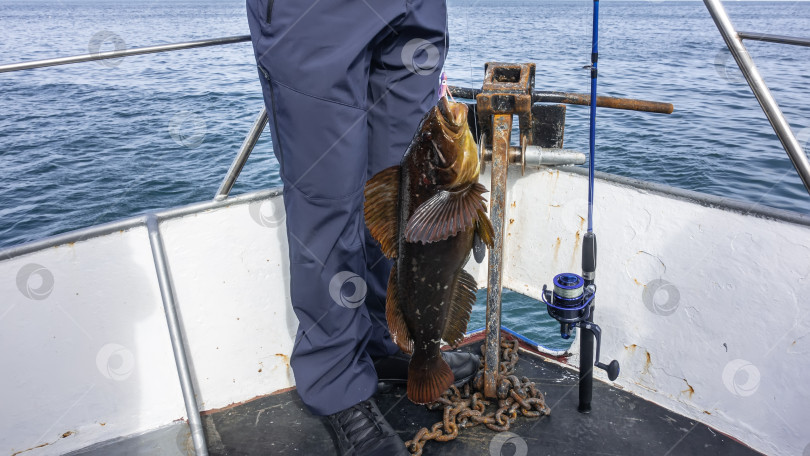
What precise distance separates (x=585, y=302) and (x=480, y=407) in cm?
73

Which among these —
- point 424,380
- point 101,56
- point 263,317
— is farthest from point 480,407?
point 101,56

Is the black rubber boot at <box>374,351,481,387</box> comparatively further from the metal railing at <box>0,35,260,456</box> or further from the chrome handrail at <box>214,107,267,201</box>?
the chrome handrail at <box>214,107,267,201</box>

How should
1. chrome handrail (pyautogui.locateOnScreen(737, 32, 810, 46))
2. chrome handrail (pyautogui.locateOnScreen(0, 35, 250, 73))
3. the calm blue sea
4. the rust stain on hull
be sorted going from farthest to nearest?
the calm blue sea, the rust stain on hull, chrome handrail (pyautogui.locateOnScreen(0, 35, 250, 73)), chrome handrail (pyautogui.locateOnScreen(737, 32, 810, 46))

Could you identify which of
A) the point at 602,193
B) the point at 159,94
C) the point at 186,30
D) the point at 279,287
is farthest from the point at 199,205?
the point at 186,30

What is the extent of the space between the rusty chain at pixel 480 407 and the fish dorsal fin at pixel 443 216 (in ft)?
3.71

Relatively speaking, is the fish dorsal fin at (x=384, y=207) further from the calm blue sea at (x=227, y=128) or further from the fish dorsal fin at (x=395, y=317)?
the calm blue sea at (x=227, y=128)

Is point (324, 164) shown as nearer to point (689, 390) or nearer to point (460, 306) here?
point (460, 306)

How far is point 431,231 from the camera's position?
1873mm

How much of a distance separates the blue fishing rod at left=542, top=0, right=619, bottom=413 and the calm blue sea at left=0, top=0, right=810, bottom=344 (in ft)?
14.5

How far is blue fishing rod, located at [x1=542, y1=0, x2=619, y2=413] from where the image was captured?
8.21 feet

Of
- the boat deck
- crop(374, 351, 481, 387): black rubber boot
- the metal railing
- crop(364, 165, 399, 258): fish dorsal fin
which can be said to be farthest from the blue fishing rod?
the metal railing

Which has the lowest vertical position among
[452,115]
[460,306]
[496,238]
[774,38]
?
[460,306]

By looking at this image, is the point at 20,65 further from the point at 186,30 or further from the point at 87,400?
the point at 186,30

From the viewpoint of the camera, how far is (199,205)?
9.15ft
